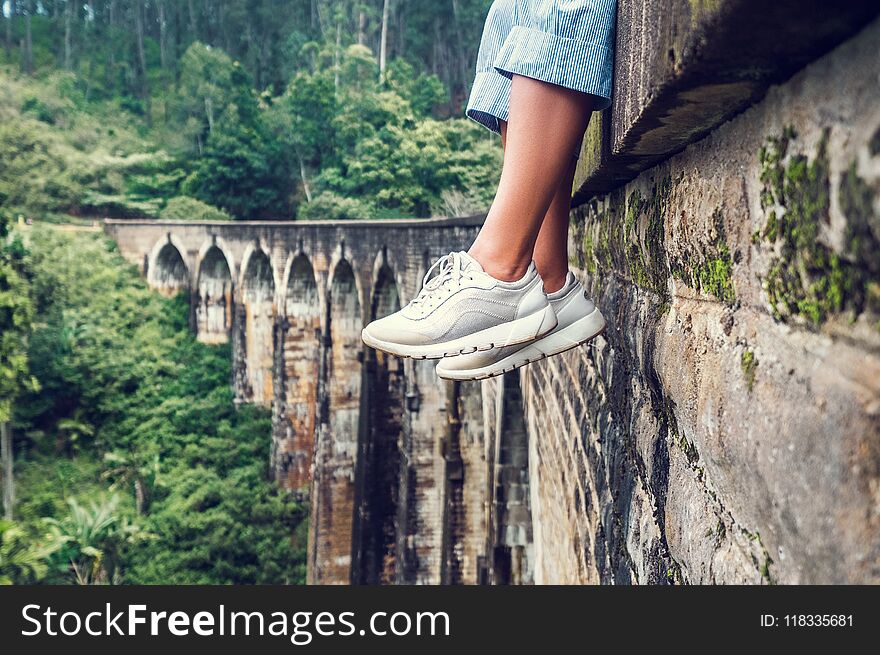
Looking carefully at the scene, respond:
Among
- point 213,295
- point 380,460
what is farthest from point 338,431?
point 213,295

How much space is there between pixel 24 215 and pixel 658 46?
2521 centimetres

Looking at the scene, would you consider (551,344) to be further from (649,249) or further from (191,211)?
(191,211)

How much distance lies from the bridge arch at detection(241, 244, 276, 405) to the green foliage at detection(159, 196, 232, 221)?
7.07 metres

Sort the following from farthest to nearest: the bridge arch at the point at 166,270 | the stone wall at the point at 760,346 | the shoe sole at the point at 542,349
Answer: the bridge arch at the point at 166,270, the shoe sole at the point at 542,349, the stone wall at the point at 760,346

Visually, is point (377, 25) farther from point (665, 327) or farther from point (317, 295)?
point (665, 327)

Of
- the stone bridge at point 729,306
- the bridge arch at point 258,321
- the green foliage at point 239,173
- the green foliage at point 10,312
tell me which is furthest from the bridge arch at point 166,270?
the stone bridge at point 729,306

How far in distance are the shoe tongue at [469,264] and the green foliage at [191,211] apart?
77.0 feet

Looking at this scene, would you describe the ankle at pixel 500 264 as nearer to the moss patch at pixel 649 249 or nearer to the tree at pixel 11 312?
the moss patch at pixel 649 249

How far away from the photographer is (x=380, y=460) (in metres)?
12.7

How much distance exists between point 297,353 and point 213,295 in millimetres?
5150

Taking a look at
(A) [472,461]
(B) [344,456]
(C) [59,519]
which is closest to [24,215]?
(C) [59,519]

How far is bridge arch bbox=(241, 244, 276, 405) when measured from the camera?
57.0ft

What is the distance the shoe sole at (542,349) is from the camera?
1641 millimetres

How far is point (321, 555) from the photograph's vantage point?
1374 centimetres
